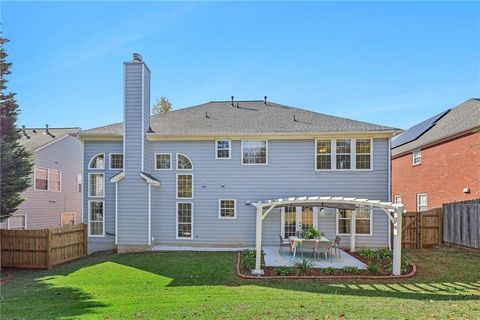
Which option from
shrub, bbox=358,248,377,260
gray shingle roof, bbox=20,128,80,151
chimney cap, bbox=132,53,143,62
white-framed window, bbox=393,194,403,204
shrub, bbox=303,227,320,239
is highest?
chimney cap, bbox=132,53,143,62

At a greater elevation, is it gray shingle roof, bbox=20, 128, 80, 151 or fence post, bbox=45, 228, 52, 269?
gray shingle roof, bbox=20, 128, 80, 151

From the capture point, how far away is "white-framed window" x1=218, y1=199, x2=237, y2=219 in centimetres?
1423

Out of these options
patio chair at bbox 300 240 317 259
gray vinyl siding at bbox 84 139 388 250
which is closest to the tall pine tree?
gray vinyl siding at bbox 84 139 388 250

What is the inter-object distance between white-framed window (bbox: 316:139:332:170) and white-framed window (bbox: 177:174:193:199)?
5.57 metres

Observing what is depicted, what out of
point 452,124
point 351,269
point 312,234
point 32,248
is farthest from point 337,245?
point 32,248

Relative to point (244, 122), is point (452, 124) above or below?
above

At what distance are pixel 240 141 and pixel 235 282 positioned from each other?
22.4 feet

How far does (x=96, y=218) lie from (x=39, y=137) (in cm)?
847

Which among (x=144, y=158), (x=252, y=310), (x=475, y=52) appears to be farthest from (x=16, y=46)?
(x=475, y=52)

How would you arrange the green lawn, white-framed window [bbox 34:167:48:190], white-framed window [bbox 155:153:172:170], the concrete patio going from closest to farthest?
the green lawn
the concrete patio
white-framed window [bbox 155:153:172:170]
white-framed window [bbox 34:167:48:190]

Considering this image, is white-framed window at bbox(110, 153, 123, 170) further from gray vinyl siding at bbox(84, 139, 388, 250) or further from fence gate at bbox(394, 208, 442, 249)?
fence gate at bbox(394, 208, 442, 249)

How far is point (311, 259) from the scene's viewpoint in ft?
38.1

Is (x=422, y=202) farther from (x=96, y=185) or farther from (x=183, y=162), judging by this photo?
(x=96, y=185)

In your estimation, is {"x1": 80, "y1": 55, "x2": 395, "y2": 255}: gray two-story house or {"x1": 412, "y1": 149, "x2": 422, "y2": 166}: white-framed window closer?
{"x1": 80, "y1": 55, "x2": 395, "y2": 255}: gray two-story house
